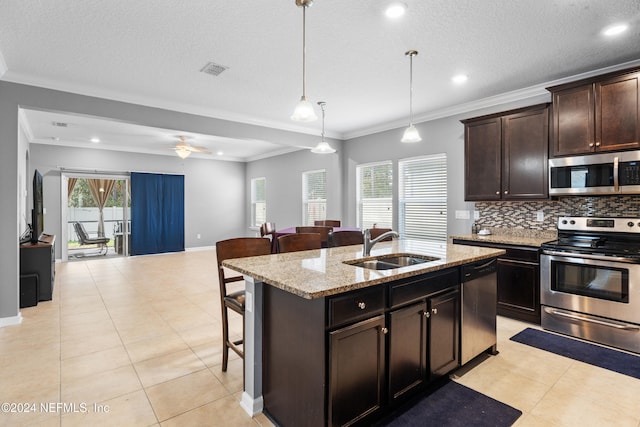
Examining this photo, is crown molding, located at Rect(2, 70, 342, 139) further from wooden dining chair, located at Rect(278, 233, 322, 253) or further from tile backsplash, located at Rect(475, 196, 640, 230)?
tile backsplash, located at Rect(475, 196, 640, 230)

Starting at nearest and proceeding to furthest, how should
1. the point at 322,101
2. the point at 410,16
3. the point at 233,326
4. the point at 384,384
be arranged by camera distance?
1. the point at 384,384
2. the point at 410,16
3. the point at 233,326
4. the point at 322,101

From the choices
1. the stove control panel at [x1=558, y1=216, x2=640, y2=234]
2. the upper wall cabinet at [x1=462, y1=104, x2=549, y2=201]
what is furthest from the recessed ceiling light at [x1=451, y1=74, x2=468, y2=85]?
the stove control panel at [x1=558, y1=216, x2=640, y2=234]

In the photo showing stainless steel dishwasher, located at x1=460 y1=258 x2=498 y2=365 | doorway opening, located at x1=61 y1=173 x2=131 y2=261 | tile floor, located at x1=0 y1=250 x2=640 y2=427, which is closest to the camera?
tile floor, located at x1=0 y1=250 x2=640 y2=427

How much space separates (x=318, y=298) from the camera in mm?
1561

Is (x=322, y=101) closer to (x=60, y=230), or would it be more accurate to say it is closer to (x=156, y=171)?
(x=156, y=171)

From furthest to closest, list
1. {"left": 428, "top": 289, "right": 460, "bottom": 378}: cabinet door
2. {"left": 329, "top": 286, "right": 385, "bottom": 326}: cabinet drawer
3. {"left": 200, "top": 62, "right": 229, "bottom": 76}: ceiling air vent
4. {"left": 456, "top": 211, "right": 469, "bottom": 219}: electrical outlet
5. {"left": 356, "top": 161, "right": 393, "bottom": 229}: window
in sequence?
{"left": 356, "top": 161, "right": 393, "bottom": 229}: window
{"left": 456, "top": 211, "right": 469, "bottom": 219}: electrical outlet
{"left": 200, "top": 62, "right": 229, "bottom": 76}: ceiling air vent
{"left": 428, "top": 289, "right": 460, "bottom": 378}: cabinet door
{"left": 329, "top": 286, "right": 385, "bottom": 326}: cabinet drawer

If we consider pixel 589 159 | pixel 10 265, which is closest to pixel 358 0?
pixel 589 159

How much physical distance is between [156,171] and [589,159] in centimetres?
857

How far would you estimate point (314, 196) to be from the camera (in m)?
7.37

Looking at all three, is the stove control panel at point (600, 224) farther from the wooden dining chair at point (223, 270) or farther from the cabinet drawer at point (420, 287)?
the wooden dining chair at point (223, 270)

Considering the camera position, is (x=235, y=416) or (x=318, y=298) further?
(x=235, y=416)

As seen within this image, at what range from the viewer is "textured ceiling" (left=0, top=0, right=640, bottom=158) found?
93.1 inches

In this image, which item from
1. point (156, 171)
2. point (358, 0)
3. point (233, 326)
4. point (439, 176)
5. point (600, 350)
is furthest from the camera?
point (156, 171)

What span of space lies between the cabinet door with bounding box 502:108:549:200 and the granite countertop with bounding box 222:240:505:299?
4.60 ft
